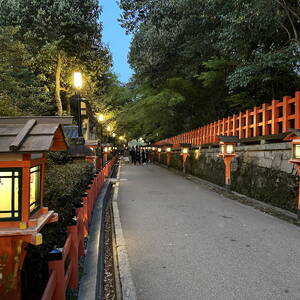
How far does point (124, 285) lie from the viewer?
13.3ft

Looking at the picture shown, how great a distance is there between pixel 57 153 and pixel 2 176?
1082 cm

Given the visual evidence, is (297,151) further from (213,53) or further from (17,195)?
(213,53)

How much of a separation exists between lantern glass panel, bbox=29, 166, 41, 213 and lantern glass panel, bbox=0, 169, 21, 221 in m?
0.18

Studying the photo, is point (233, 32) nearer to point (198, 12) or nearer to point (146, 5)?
point (198, 12)

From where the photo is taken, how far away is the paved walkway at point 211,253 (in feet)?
12.9

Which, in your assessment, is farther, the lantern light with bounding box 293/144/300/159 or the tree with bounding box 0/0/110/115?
the tree with bounding box 0/0/110/115

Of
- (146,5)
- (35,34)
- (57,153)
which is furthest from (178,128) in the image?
(57,153)

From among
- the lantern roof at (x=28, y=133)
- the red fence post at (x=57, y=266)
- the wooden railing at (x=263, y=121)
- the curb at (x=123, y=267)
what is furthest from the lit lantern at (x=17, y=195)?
the wooden railing at (x=263, y=121)

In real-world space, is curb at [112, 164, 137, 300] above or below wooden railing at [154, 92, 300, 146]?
below

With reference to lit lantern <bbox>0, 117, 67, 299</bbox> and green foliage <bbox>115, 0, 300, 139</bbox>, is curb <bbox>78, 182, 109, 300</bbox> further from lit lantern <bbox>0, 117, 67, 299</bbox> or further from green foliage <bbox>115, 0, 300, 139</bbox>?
green foliage <bbox>115, 0, 300, 139</bbox>

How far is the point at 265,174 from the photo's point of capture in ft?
33.4

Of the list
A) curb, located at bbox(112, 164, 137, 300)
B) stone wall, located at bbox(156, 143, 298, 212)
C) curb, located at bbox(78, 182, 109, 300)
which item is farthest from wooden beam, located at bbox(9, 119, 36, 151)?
stone wall, located at bbox(156, 143, 298, 212)

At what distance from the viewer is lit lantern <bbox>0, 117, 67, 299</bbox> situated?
7.95 feet

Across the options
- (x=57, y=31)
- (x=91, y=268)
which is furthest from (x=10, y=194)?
(x=57, y=31)
